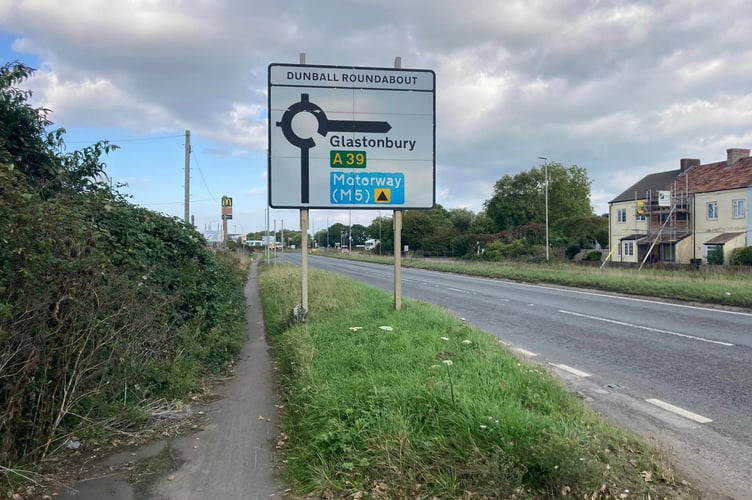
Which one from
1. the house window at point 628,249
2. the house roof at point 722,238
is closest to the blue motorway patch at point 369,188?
the house roof at point 722,238

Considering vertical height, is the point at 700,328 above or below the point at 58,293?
below

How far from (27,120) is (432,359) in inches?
248

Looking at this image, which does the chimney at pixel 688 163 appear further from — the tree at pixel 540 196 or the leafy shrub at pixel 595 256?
the tree at pixel 540 196

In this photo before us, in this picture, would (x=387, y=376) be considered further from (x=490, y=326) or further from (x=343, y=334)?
(x=490, y=326)

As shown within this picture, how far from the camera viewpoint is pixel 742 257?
3541 centimetres

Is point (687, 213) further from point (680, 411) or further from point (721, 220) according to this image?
point (680, 411)

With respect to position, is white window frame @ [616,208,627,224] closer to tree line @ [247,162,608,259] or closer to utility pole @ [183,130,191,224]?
tree line @ [247,162,608,259]

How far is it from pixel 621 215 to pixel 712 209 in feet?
31.0

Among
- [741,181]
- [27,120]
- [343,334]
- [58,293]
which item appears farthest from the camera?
[741,181]

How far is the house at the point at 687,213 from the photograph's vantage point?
40.0 metres

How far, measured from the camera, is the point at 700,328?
11328 mm

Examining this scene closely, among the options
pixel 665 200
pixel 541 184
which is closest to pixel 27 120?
pixel 665 200

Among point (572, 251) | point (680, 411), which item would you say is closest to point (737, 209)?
point (572, 251)

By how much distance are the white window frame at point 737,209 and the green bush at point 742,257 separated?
14.2ft
